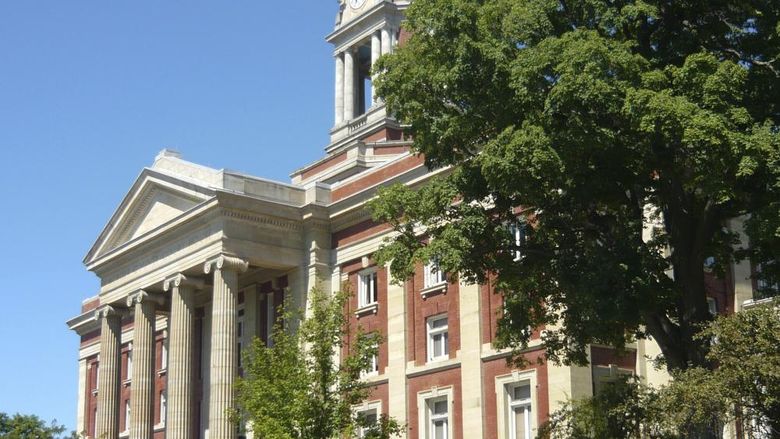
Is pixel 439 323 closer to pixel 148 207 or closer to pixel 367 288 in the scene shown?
pixel 367 288

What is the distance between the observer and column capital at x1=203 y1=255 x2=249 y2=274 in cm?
5019

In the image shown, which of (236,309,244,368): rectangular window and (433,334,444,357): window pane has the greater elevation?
(236,309,244,368): rectangular window

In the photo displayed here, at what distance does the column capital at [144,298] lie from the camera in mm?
55744

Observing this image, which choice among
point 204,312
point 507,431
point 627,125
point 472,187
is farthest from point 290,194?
point 627,125

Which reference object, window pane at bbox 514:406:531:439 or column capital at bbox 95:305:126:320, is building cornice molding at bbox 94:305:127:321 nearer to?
column capital at bbox 95:305:126:320

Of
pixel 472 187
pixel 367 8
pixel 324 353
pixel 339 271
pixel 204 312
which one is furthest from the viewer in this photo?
pixel 367 8

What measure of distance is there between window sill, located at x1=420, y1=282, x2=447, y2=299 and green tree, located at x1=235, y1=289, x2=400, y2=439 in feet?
30.3

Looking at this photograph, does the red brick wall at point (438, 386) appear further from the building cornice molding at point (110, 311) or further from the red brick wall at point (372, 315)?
the building cornice molding at point (110, 311)

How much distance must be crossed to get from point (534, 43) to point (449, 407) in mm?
18953

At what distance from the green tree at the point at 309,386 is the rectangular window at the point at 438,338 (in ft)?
31.0

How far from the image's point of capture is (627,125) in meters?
28.5

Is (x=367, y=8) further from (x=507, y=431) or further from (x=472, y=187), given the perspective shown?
(x=472, y=187)

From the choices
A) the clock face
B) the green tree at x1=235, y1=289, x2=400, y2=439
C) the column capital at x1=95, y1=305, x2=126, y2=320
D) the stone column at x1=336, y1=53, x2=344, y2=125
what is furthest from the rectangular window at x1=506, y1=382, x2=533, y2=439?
the clock face

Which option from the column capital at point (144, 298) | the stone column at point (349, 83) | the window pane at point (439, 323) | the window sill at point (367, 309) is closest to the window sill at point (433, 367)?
the window pane at point (439, 323)
